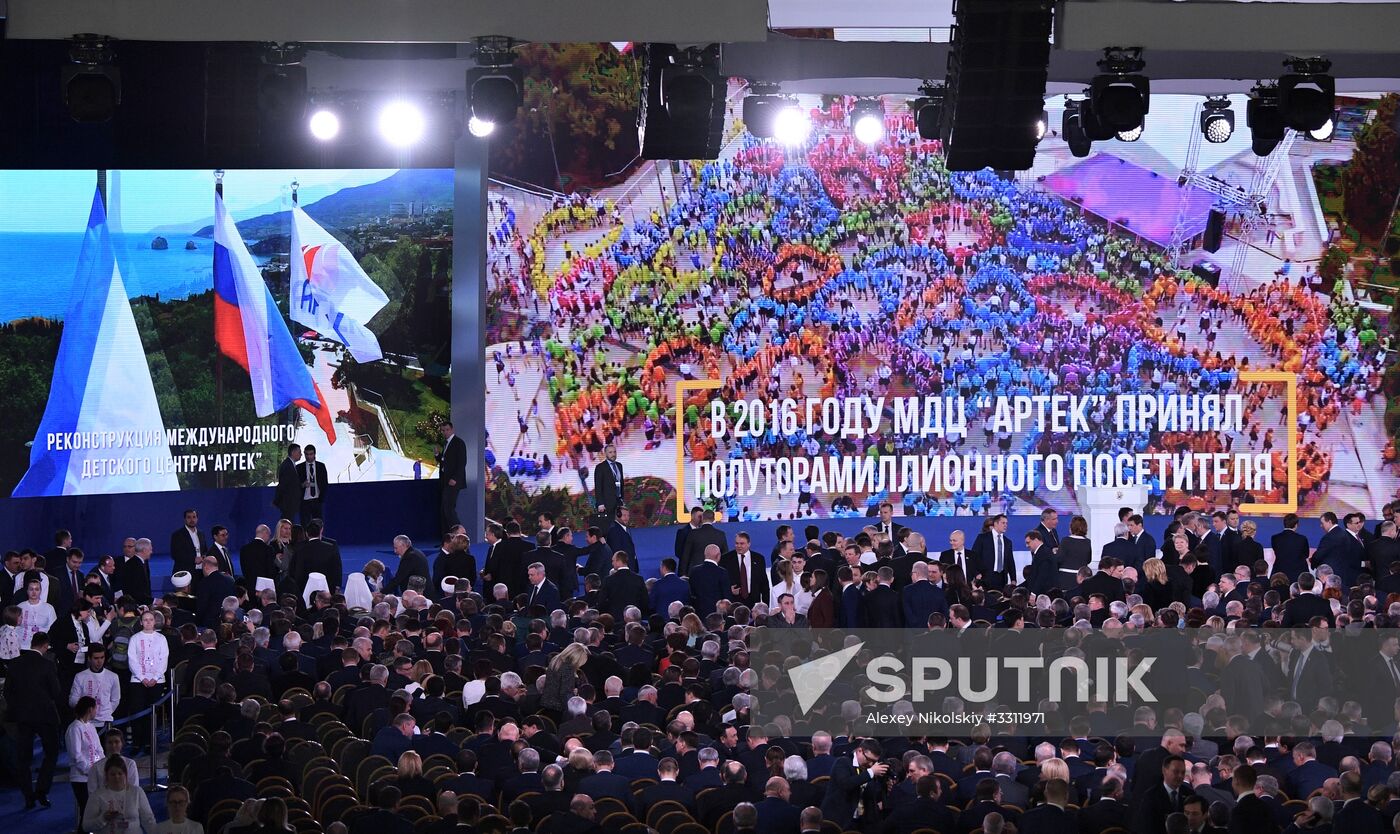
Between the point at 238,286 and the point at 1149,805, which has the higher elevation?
the point at 238,286

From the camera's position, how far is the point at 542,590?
14492 millimetres

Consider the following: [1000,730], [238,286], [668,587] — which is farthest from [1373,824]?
[238,286]

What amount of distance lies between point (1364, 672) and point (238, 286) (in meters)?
13.6

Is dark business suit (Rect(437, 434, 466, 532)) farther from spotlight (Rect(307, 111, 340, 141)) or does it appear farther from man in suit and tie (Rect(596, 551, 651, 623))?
man in suit and tie (Rect(596, 551, 651, 623))

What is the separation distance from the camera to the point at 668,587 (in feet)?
47.6

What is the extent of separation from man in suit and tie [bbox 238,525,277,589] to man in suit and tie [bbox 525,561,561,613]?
267 cm

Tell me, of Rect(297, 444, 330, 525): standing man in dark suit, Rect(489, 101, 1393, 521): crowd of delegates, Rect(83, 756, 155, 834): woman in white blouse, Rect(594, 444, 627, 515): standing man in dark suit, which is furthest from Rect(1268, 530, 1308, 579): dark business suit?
Rect(83, 756, 155, 834): woman in white blouse

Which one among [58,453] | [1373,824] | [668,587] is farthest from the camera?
[58,453]

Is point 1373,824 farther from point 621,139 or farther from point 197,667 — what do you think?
point 621,139

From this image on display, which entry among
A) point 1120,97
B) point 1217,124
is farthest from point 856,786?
point 1217,124

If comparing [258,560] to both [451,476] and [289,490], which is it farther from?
[451,476]

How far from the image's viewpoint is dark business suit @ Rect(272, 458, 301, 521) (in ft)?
60.4

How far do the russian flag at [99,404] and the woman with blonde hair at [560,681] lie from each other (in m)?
9.79

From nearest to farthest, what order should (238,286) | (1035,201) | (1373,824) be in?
(1373,824) < (238,286) < (1035,201)
